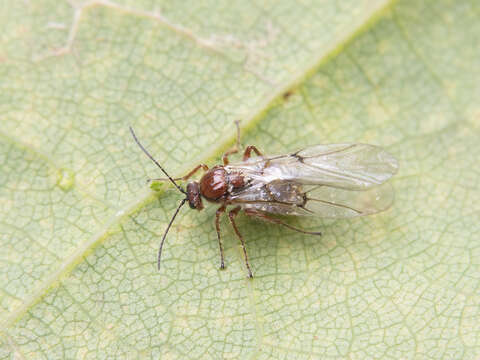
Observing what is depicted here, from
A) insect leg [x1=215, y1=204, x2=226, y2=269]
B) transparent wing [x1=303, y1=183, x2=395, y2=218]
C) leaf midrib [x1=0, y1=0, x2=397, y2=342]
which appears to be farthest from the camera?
transparent wing [x1=303, y1=183, x2=395, y2=218]

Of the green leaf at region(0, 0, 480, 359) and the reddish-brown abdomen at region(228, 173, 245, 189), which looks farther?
the reddish-brown abdomen at region(228, 173, 245, 189)

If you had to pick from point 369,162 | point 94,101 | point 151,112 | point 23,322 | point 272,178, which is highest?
point 94,101

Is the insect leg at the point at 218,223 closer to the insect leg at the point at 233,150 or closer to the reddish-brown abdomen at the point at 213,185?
the reddish-brown abdomen at the point at 213,185

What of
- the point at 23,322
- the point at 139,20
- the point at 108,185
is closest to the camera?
the point at 23,322

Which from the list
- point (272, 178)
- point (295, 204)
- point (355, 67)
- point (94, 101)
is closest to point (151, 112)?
point (94, 101)

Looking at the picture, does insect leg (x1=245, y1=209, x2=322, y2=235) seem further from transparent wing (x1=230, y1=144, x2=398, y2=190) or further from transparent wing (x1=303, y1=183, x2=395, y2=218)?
transparent wing (x1=230, y1=144, x2=398, y2=190)

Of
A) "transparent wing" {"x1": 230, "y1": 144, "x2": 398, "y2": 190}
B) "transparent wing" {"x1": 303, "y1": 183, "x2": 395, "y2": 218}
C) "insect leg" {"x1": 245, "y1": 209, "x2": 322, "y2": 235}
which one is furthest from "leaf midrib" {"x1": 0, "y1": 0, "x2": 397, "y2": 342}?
"transparent wing" {"x1": 303, "y1": 183, "x2": 395, "y2": 218}

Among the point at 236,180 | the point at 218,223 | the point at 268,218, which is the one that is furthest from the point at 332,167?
the point at 218,223

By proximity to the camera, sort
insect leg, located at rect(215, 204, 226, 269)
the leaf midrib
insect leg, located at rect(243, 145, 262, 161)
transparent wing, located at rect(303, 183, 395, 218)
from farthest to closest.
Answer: insect leg, located at rect(243, 145, 262, 161) → transparent wing, located at rect(303, 183, 395, 218) → insect leg, located at rect(215, 204, 226, 269) → the leaf midrib

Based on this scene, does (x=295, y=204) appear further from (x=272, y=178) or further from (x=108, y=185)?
(x=108, y=185)
